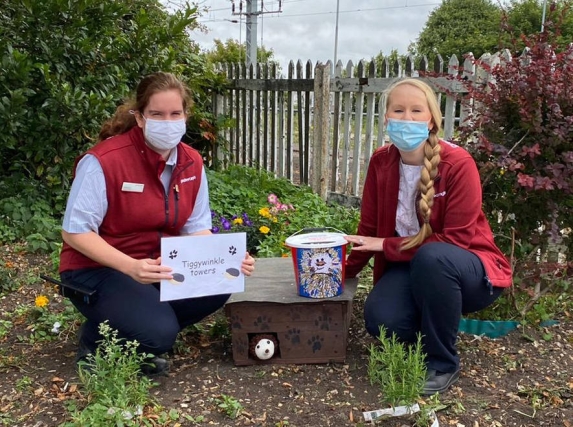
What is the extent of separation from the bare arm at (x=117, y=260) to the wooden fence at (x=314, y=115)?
3466 millimetres

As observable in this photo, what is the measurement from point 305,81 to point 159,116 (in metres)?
4.19

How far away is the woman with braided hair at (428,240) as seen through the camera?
258 cm

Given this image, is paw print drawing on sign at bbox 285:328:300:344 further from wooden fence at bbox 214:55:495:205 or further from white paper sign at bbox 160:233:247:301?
wooden fence at bbox 214:55:495:205

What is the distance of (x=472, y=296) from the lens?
2.67 meters

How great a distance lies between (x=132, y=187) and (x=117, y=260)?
34cm

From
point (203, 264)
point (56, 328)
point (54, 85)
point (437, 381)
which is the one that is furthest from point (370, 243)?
point (54, 85)

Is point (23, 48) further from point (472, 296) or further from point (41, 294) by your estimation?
point (472, 296)

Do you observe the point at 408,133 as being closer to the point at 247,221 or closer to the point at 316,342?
the point at 316,342

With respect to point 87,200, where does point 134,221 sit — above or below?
below

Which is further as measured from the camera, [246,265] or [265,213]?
[265,213]

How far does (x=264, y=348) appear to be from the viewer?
282 cm

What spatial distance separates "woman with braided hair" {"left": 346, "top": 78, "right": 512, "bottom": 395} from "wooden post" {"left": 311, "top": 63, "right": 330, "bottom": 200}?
356cm

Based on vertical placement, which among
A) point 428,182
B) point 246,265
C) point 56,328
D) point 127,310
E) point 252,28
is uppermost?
point 252,28

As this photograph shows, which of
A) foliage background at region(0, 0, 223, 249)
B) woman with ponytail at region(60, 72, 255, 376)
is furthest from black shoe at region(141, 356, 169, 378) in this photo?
foliage background at region(0, 0, 223, 249)
